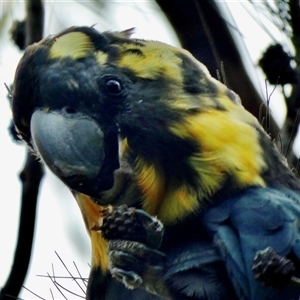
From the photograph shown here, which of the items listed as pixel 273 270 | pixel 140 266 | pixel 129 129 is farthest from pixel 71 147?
pixel 273 270

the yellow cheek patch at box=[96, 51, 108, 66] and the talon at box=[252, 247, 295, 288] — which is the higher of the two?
the yellow cheek patch at box=[96, 51, 108, 66]

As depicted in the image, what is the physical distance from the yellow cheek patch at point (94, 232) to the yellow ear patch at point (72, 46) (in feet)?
0.65

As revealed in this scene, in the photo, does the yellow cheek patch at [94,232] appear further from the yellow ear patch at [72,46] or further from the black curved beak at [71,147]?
the yellow ear patch at [72,46]

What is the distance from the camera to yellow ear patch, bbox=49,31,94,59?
1.05 m

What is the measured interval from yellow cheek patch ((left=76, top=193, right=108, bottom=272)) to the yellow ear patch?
20 centimetres

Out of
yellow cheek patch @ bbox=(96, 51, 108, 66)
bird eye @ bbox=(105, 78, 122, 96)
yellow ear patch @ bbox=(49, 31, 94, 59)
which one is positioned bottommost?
bird eye @ bbox=(105, 78, 122, 96)

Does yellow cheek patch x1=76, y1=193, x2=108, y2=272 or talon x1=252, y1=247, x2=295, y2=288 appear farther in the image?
yellow cheek patch x1=76, y1=193, x2=108, y2=272

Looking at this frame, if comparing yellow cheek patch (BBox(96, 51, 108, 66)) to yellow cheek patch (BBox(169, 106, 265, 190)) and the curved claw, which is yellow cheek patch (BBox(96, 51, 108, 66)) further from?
the curved claw

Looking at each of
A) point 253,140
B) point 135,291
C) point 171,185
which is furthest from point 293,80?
point 135,291

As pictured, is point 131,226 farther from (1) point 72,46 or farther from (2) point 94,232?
(1) point 72,46

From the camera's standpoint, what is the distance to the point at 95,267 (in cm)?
108

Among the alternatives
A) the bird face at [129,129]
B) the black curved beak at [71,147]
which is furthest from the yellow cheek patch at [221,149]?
the black curved beak at [71,147]

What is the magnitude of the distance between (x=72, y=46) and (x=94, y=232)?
268mm

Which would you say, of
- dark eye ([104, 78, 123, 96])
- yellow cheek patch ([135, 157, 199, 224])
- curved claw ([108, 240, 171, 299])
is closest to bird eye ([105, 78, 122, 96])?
dark eye ([104, 78, 123, 96])
